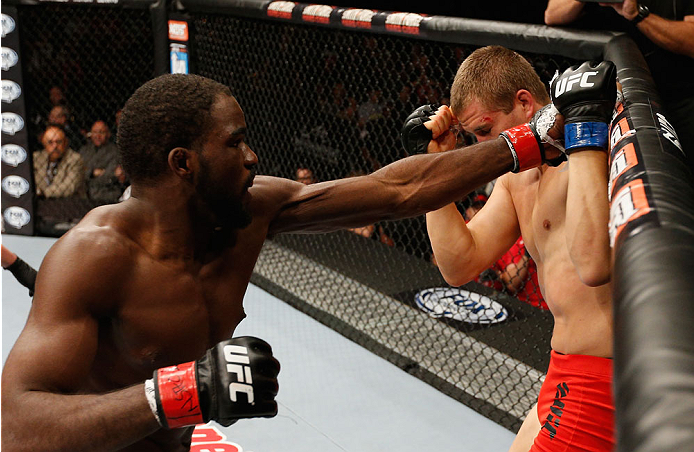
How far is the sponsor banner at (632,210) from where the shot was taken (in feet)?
2.66

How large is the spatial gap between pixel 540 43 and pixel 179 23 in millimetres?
2239

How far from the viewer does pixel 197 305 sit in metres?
1.39

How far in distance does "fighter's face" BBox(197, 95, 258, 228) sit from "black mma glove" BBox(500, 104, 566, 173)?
0.51m

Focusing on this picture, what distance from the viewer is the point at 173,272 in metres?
1.37

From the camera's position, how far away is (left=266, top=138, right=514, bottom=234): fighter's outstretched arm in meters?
1.54

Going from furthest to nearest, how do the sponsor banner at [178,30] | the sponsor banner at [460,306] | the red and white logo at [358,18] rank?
the sponsor banner at [178,30] < the sponsor banner at [460,306] < the red and white logo at [358,18]

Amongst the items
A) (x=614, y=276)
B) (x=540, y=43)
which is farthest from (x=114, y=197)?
(x=614, y=276)

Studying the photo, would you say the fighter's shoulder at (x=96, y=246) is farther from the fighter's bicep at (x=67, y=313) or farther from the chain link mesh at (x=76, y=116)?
the chain link mesh at (x=76, y=116)

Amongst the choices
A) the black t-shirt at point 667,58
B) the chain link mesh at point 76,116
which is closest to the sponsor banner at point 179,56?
→ the chain link mesh at point 76,116

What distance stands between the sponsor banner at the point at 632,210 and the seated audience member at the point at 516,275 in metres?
1.95

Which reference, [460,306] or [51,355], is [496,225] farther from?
[460,306]

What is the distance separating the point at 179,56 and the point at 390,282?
64.8 inches

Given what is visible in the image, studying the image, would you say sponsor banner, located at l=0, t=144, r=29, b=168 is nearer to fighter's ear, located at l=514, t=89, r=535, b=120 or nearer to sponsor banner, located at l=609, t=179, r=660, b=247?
fighter's ear, located at l=514, t=89, r=535, b=120

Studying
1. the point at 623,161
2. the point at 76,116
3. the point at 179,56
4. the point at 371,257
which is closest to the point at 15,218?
the point at 76,116
